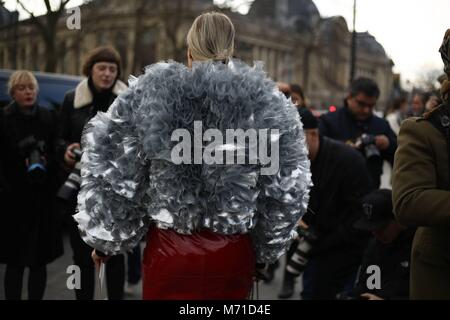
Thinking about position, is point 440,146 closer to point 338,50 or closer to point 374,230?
point 374,230

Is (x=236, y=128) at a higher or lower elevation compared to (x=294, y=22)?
lower

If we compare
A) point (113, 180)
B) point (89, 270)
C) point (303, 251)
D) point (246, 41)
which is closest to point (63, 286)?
point (89, 270)

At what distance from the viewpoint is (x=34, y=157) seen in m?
4.17

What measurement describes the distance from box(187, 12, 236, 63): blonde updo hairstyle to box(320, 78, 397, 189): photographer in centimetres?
275

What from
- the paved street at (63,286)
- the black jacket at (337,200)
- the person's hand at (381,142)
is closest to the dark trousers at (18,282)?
the paved street at (63,286)

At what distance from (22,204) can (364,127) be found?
287cm

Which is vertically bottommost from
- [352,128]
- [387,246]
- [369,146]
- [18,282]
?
[18,282]

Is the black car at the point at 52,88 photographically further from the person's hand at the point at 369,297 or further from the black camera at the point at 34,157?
the person's hand at the point at 369,297

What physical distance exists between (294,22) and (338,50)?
15.7m

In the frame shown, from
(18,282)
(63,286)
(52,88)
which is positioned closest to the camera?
(18,282)

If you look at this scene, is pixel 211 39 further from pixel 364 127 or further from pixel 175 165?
pixel 364 127

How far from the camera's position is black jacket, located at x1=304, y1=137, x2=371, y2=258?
3.93 meters
